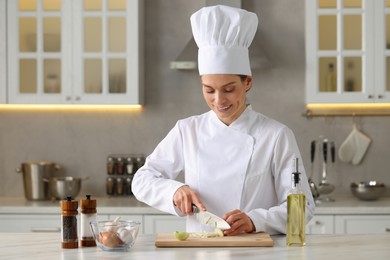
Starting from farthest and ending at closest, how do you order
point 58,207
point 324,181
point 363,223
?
point 324,181 < point 58,207 < point 363,223

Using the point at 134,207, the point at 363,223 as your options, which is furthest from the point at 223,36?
the point at 363,223

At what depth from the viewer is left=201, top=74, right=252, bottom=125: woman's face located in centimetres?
301

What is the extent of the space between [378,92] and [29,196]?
95.4 inches

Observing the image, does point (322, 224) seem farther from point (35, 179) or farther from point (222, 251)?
point (222, 251)

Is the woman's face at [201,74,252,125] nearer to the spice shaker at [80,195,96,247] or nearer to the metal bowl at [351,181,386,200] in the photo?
the spice shaker at [80,195,96,247]

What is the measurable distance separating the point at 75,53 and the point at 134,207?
45.3 inches

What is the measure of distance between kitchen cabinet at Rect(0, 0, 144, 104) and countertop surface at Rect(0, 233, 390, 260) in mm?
2471

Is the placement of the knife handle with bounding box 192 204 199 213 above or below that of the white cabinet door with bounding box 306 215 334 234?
above

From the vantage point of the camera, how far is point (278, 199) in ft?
10.4

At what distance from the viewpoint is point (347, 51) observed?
17.2ft

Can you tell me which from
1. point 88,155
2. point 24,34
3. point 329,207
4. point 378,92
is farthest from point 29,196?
point 378,92

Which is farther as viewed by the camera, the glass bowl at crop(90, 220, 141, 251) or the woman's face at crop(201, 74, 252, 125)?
the woman's face at crop(201, 74, 252, 125)

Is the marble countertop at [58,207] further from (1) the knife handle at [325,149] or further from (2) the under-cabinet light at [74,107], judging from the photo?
(1) the knife handle at [325,149]

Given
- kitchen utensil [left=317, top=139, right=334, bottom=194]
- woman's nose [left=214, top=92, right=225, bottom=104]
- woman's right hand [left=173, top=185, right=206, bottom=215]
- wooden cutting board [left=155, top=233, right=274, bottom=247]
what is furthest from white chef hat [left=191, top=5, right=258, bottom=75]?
kitchen utensil [left=317, top=139, right=334, bottom=194]
